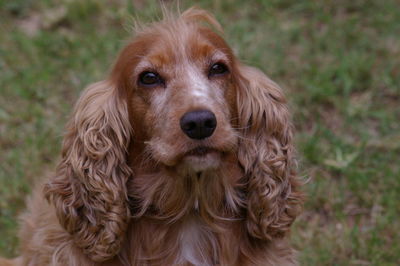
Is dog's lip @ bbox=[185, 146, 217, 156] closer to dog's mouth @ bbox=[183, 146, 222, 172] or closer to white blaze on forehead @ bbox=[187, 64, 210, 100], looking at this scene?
dog's mouth @ bbox=[183, 146, 222, 172]

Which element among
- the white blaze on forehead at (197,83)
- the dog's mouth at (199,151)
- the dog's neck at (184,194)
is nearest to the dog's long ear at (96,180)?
the dog's neck at (184,194)

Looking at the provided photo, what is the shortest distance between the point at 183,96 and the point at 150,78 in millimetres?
334

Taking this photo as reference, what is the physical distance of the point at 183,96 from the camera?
4297 mm

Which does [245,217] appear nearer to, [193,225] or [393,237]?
[193,225]

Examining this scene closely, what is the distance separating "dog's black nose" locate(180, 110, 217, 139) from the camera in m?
4.04

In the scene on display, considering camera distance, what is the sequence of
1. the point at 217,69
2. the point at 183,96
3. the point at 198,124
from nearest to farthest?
the point at 198,124
the point at 183,96
the point at 217,69

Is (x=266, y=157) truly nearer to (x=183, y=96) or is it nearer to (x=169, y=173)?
(x=169, y=173)

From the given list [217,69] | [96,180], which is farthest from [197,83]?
[96,180]

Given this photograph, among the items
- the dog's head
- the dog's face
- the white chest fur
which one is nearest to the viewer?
the dog's face

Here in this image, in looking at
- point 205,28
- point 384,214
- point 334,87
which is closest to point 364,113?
point 334,87

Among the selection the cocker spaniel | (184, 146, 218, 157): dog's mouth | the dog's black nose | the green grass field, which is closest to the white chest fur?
the cocker spaniel

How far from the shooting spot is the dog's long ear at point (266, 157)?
4715mm

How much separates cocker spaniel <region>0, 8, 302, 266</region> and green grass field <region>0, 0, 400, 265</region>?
3.68 ft

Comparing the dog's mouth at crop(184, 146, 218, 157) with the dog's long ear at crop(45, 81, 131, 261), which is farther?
the dog's long ear at crop(45, 81, 131, 261)
